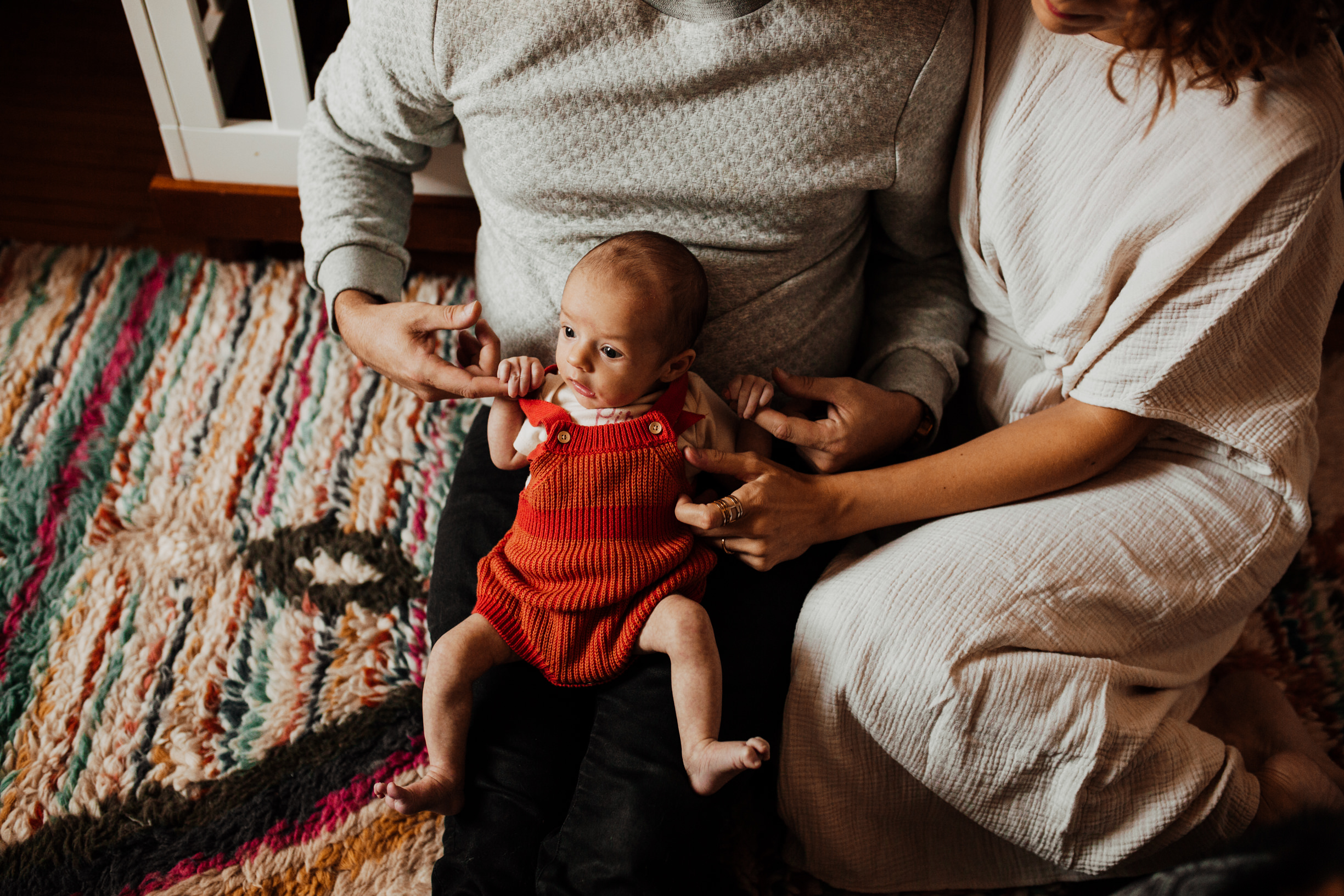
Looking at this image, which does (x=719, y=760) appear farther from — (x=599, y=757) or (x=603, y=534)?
(x=603, y=534)

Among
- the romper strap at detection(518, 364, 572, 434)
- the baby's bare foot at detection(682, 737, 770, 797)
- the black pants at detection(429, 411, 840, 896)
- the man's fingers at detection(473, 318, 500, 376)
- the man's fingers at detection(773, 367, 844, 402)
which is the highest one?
the man's fingers at detection(473, 318, 500, 376)

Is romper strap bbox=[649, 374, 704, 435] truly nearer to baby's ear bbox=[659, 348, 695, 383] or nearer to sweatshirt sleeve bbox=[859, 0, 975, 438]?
baby's ear bbox=[659, 348, 695, 383]

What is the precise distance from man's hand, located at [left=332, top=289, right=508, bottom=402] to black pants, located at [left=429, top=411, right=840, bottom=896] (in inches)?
6.3

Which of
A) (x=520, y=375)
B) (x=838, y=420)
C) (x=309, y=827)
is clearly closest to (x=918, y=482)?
(x=838, y=420)

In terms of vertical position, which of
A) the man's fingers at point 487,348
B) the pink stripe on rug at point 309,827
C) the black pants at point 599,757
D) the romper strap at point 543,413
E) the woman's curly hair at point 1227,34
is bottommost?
the pink stripe on rug at point 309,827

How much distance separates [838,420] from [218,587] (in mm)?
835

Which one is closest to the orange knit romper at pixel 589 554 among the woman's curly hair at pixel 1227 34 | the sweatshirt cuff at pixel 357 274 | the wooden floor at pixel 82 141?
the sweatshirt cuff at pixel 357 274

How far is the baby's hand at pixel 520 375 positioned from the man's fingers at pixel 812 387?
24cm

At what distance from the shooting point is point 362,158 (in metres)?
1.04

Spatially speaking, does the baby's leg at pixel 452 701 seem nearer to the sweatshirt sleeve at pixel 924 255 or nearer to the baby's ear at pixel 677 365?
the baby's ear at pixel 677 365

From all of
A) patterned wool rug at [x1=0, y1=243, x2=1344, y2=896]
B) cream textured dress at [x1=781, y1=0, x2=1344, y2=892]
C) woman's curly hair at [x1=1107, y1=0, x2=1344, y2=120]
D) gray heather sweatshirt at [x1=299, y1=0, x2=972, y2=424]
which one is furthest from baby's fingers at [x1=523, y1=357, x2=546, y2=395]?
woman's curly hair at [x1=1107, y1=0, x2=1344, y2=120]

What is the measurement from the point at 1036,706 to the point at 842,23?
64 centimetres

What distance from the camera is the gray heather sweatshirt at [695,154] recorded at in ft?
2.78

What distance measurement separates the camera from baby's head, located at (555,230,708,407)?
2.72 feet
